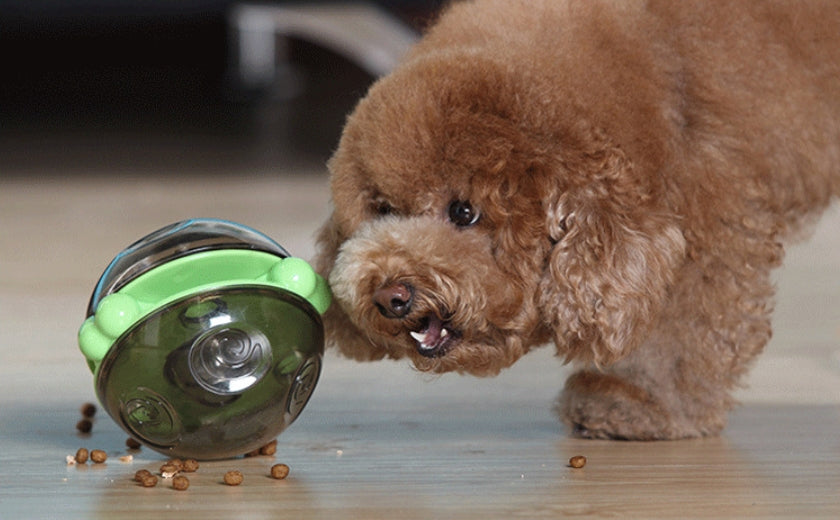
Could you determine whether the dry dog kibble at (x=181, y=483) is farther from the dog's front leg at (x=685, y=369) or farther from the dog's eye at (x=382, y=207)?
the dog's front leg at (x=685, y=369)

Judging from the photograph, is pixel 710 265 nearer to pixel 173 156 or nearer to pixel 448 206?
pixel 448 206

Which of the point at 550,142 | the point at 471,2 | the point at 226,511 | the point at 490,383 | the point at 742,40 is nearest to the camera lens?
the point at 226,511

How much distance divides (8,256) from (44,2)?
1556 mm

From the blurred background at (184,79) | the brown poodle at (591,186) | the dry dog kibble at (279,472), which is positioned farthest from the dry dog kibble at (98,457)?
the blurred background at (184,79)

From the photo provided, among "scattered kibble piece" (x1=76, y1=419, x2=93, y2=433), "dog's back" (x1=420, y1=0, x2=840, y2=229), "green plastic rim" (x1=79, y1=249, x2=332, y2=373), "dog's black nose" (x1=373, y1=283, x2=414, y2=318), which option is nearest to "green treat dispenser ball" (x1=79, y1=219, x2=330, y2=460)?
"green plastic rim" (x1=79, y1=249, x2=332, y2=373)

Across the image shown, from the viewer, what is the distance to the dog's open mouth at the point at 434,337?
4.87ft

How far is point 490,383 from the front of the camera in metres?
2.04

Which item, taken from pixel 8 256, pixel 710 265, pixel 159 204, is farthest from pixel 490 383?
pixel 159 204

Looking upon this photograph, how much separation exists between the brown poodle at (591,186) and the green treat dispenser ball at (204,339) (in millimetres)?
75

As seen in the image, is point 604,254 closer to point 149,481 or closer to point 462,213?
point 462,213

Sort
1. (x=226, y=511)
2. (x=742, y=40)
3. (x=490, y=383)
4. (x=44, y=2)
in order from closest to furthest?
(x=226, y=511) < (x=742, y=40) < (x=490, y=383) < (x=44, y=2)

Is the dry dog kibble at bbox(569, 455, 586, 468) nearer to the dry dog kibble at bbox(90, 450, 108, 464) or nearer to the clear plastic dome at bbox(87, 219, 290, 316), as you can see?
the clear plastic dome at bbox(87, 219, 290, 316)

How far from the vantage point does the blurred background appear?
15.0ft

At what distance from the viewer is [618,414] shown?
1.69 m
